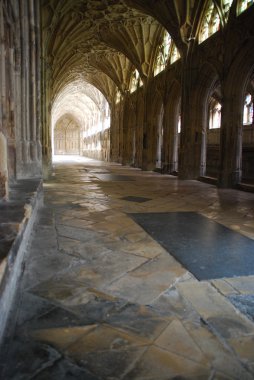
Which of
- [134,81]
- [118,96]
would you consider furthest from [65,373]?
[118,96]

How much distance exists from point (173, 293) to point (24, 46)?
626cm

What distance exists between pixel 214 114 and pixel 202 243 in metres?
20.7

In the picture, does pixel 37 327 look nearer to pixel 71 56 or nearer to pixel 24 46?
pixel 24 46

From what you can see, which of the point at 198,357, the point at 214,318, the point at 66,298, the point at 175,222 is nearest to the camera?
the point at 198,357

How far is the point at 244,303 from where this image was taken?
7.54 ft

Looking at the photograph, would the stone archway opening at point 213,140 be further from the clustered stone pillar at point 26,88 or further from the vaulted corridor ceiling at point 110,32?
the clustered stone pillar at point 26,88

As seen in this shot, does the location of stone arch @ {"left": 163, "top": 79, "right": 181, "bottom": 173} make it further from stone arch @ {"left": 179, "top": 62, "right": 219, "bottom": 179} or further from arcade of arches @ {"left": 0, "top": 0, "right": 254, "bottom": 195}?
stone arch @ {"left": 179, "top": 62, "right": 219, "bottom": 179}

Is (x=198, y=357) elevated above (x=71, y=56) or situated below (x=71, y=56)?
below

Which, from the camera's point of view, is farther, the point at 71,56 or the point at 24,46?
the point at 71,56

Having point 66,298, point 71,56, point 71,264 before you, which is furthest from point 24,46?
point 71,56

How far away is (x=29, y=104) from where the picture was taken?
22.5ft

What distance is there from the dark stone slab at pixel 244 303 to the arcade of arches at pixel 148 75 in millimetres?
2572

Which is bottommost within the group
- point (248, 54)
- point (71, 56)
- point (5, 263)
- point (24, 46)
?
point (5, 263)

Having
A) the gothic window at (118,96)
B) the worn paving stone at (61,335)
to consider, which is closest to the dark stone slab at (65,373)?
the worn paving stone at (61,335)
